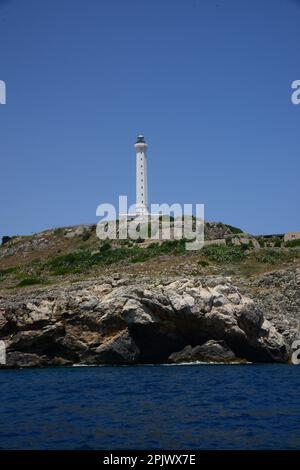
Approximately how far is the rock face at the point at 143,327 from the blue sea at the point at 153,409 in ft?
14.6

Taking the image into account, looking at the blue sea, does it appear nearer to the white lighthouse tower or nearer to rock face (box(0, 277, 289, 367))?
rock face (box(0, 277, 289, 367))

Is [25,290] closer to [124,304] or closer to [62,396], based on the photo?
[124,304]

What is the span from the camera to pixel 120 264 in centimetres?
6500

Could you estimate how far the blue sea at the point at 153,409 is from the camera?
1895 cm

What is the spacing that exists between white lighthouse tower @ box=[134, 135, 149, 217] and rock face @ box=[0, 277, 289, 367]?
4064 centimetres

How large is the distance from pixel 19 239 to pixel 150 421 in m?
73.0

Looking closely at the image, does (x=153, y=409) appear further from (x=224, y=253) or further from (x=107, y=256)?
(x=107, y=256)

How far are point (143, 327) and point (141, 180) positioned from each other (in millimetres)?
44077

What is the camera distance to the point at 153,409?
80.6 ft

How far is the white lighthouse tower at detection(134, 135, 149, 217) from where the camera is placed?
85.5 meters

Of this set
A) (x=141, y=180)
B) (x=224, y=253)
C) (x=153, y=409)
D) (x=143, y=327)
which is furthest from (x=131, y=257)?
(x=153, y=409)

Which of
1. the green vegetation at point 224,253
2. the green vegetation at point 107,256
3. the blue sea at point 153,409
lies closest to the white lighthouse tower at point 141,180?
A: the green vegetation at point 107,256
